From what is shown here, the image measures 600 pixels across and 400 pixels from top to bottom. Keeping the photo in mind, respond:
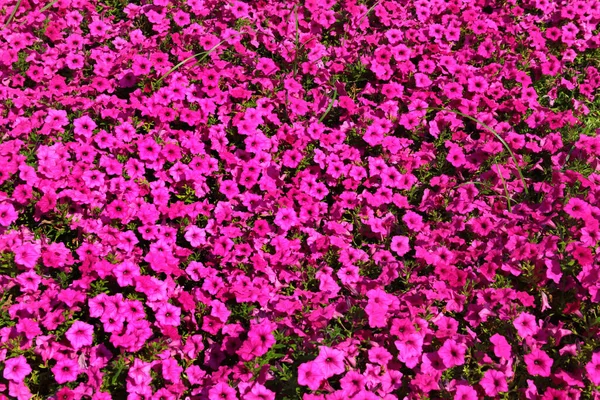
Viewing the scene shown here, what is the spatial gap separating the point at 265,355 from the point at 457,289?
145 centimetres

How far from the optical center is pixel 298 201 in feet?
15.5

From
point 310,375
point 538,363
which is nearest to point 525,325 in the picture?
point 538,363

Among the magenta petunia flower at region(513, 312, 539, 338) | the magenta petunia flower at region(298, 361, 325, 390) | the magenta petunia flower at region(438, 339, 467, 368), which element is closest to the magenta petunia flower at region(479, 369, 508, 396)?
the magenta petunia flower at region(438, 339, 467, 368)

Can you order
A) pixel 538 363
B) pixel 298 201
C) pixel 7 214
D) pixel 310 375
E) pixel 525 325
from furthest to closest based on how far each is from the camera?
pixel 298 201 → pixel 7 214 → pixel 525 325 → pixel 538 363 → pixel 310 375

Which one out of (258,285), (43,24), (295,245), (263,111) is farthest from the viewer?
(43,24)

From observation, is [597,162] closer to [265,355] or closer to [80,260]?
[265,355]

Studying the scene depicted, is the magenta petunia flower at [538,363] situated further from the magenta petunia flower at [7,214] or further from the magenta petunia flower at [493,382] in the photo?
the magenta petunia flower at [7,214]

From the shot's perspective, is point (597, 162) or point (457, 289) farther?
point (597, 162)

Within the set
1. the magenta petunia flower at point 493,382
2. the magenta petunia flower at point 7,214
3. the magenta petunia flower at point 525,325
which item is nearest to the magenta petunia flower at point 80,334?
the magenta petunia flower at point 7,214

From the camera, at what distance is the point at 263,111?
5.29 m

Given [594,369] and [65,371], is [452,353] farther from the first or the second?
[65,371]

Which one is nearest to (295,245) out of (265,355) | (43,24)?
(265,355)

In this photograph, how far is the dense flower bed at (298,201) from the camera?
378 cm

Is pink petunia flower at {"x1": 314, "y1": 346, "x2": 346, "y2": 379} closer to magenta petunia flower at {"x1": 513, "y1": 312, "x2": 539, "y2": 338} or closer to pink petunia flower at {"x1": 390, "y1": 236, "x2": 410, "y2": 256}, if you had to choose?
pink petunia flower at {"x1": 390, "y1": 236, "x2": 410, "y2": 256}
